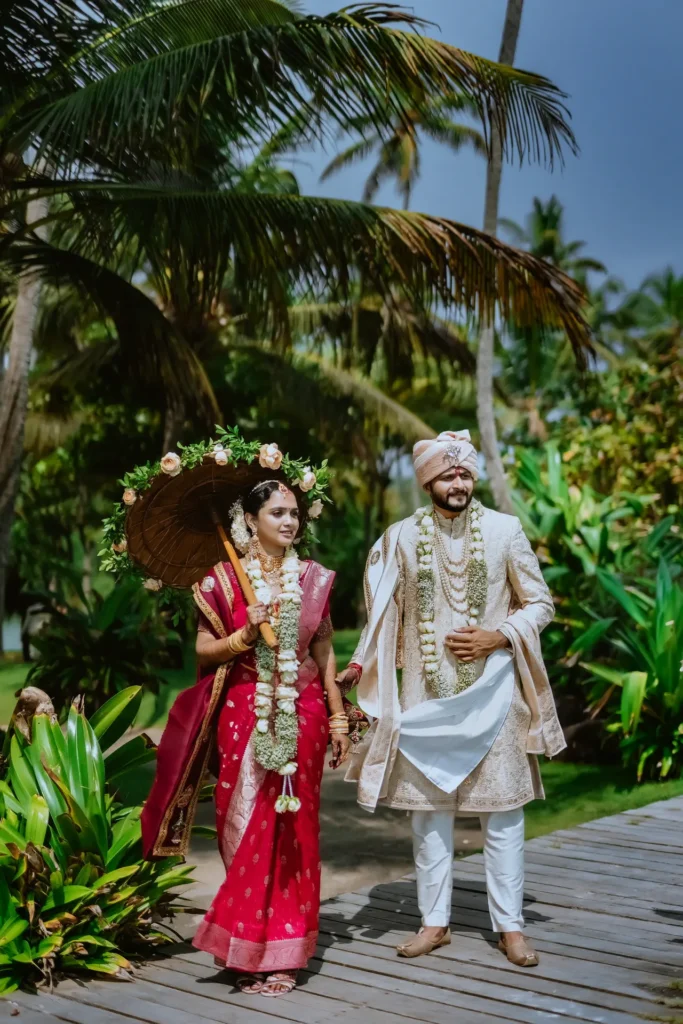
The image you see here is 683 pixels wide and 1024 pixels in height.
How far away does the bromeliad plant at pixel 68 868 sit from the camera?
4059 mm

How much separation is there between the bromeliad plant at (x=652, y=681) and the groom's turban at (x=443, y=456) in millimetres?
4341

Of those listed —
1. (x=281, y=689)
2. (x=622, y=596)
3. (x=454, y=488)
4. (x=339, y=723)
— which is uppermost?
(x=454, y=488)

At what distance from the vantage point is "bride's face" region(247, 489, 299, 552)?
4.23 metres

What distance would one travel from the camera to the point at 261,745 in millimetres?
4070

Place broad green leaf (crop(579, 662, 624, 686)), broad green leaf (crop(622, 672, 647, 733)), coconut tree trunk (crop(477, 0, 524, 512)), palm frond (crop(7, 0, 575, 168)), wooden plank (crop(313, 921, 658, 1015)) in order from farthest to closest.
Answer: coconut tree trunk (crop(477, 0, 524, 512)), broad green leaf (crop(579, 662, 624, 686)), broad green leaf (crop(622, 672, 647, 733)), palm frond (crop(7, 0, 575, 168)), wooden plank (crop(313, 921, 658, 1015))

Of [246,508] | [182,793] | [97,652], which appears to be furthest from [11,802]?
[97,652]

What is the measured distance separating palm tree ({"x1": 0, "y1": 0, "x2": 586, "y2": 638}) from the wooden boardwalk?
3.93 metres

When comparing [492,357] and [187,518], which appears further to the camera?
[492,357]

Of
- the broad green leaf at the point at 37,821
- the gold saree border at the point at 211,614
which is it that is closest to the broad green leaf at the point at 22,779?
the broad green leaf at the point at 37,821

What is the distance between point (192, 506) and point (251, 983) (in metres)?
1.71

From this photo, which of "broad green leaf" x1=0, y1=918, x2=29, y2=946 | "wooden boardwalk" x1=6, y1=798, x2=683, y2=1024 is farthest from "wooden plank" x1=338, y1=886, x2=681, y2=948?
"broad green leaf" x1=0, y1=918, x2=29, y2=946

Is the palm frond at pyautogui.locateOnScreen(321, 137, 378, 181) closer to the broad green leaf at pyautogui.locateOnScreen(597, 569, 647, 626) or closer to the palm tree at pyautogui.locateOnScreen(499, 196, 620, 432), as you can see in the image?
the palm tree at pyautogui.locateOnScreen(499, 196, 620, 432)

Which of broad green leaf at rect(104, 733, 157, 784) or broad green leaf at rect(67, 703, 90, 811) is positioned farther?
broad green leaf at rect(104, 733, 157, 784)

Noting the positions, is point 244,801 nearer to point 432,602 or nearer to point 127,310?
point 432,602
